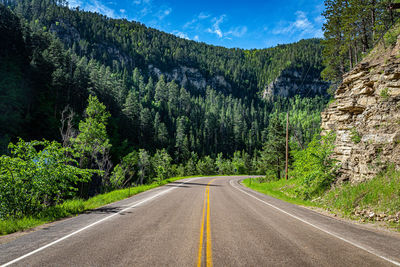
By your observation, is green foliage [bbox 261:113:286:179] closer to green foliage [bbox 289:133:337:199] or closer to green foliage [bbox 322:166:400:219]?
green foliage [bbox 289:133:337:199]

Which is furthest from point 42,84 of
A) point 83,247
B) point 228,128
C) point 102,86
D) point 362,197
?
point 228,128

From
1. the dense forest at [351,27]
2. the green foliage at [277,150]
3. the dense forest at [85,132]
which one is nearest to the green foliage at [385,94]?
the dense forest at [85,132]

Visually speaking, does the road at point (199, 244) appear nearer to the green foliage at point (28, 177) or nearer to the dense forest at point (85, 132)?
the green foliage at point (28, 177)

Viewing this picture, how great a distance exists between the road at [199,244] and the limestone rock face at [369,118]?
200 inches

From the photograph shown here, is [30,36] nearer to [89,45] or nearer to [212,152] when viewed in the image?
[212,152]

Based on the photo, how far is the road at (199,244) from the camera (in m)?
4.32

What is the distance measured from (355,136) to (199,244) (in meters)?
13.0

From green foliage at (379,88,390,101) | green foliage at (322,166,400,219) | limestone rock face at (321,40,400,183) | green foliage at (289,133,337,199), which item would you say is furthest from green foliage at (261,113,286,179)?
green foliage at (322,166,400,219)

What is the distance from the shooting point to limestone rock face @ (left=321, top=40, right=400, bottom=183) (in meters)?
10.7

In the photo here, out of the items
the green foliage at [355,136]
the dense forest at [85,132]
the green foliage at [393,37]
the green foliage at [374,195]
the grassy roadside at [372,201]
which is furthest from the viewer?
the green foliage at [393,37]

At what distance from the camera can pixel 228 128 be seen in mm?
120812

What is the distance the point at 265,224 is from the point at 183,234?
3.25m

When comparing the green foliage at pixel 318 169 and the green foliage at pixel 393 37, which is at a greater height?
the green foliage at pixel 393 37

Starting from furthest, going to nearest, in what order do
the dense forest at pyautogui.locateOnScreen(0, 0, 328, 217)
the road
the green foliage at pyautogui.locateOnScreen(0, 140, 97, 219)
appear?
the dense forest at pyautogui.locateOnScreen(0, 0, 328, 217) < the green foliage at pyautogui.locateOnScreen(0, 140, 97, 219) < the road
